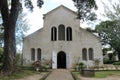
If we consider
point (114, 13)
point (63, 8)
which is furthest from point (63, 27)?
point (114, 13)

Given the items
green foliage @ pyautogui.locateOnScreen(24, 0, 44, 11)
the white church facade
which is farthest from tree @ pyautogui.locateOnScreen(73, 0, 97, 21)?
the white church facade

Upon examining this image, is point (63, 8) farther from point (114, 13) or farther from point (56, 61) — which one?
point (114, 13)

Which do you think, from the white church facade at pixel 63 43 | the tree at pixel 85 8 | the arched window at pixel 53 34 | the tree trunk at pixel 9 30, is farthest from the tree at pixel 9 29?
the arched window at pixel 53 34

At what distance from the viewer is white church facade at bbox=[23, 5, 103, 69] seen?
127 feet

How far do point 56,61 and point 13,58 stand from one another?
13931 mm

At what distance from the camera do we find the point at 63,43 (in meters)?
39.0

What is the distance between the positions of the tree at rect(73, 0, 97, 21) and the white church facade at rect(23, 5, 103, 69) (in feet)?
43.8

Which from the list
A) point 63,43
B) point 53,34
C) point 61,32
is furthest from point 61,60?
point 61,32

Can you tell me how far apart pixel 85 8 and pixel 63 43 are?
1419cm

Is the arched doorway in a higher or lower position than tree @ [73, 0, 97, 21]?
lower

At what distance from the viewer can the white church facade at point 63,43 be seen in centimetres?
3884

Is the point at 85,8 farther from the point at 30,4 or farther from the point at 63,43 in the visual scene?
the point at 63,43

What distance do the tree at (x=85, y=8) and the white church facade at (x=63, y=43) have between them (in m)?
13.4

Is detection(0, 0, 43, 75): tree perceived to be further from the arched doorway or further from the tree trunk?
the arched doorway
